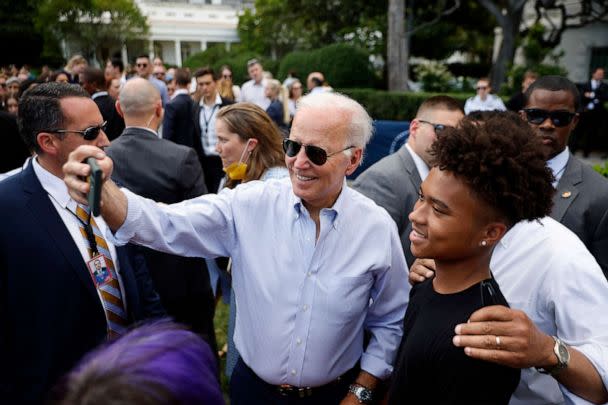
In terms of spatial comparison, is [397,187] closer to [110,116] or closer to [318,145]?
[318,145]

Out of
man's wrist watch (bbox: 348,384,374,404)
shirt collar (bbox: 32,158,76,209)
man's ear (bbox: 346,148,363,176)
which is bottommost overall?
man's wrist watch (bbox: 348,384,374,404)

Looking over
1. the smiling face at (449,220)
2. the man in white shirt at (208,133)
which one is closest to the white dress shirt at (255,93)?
the man in white shirt at (208,133)

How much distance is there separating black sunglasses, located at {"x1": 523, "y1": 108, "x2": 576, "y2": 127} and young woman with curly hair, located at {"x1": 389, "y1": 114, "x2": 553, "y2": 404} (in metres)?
1.59

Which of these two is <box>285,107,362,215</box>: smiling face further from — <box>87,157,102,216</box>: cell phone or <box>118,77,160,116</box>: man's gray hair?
<box>118,77,160,116</box>: man's gray hair

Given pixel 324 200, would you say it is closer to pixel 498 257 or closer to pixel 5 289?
pixel 498 257

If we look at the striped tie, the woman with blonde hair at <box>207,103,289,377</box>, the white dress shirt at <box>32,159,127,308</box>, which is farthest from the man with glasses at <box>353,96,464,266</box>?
the white dress shirt at <box>32,159,127,308</box>

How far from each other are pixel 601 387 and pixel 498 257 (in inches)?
23.1

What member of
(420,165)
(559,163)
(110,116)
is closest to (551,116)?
(559,163)

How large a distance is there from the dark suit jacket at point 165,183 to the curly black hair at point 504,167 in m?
2.38

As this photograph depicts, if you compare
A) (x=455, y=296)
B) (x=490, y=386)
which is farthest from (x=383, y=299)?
(x=490, y=386)

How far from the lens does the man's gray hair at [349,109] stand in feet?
7.00

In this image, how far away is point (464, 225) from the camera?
1605 mm

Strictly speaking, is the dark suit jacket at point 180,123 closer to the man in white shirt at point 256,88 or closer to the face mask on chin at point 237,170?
the face mask on chin at point 237,170

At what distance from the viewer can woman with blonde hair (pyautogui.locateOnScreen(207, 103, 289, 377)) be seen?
3.42m
